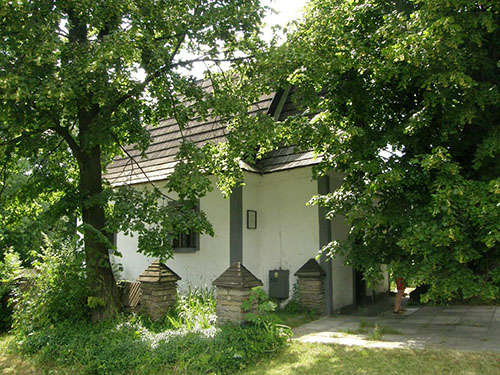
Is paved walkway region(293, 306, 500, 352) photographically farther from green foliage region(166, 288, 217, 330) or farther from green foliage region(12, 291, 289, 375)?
green foliage region(166, 288, 217, 330)

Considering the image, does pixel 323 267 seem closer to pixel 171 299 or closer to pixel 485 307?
pixel 171 299

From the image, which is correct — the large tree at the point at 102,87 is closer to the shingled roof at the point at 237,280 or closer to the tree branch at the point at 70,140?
the tree branch at the point at 70,140

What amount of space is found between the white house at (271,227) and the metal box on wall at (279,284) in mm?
137

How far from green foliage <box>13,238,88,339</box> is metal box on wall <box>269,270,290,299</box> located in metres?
4.12

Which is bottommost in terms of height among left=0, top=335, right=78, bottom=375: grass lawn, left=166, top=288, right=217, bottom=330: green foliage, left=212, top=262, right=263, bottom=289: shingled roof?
left=0, top=335, right=78, bottom=375: grass lawn

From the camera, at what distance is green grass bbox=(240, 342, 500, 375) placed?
504cm

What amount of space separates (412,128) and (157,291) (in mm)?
5141

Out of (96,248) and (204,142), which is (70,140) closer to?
(96,248)

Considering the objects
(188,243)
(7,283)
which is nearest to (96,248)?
(7,283)

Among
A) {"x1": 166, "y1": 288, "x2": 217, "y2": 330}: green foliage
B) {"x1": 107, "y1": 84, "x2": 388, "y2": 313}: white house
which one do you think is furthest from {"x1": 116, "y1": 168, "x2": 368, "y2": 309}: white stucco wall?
{"x1": 166, "y1": 288, "x2": 217, "y2": 330}: green foliage

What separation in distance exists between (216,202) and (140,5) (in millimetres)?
4838

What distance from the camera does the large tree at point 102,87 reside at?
5.56m

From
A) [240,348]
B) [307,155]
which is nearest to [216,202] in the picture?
[307,155]

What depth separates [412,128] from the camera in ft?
20.1
